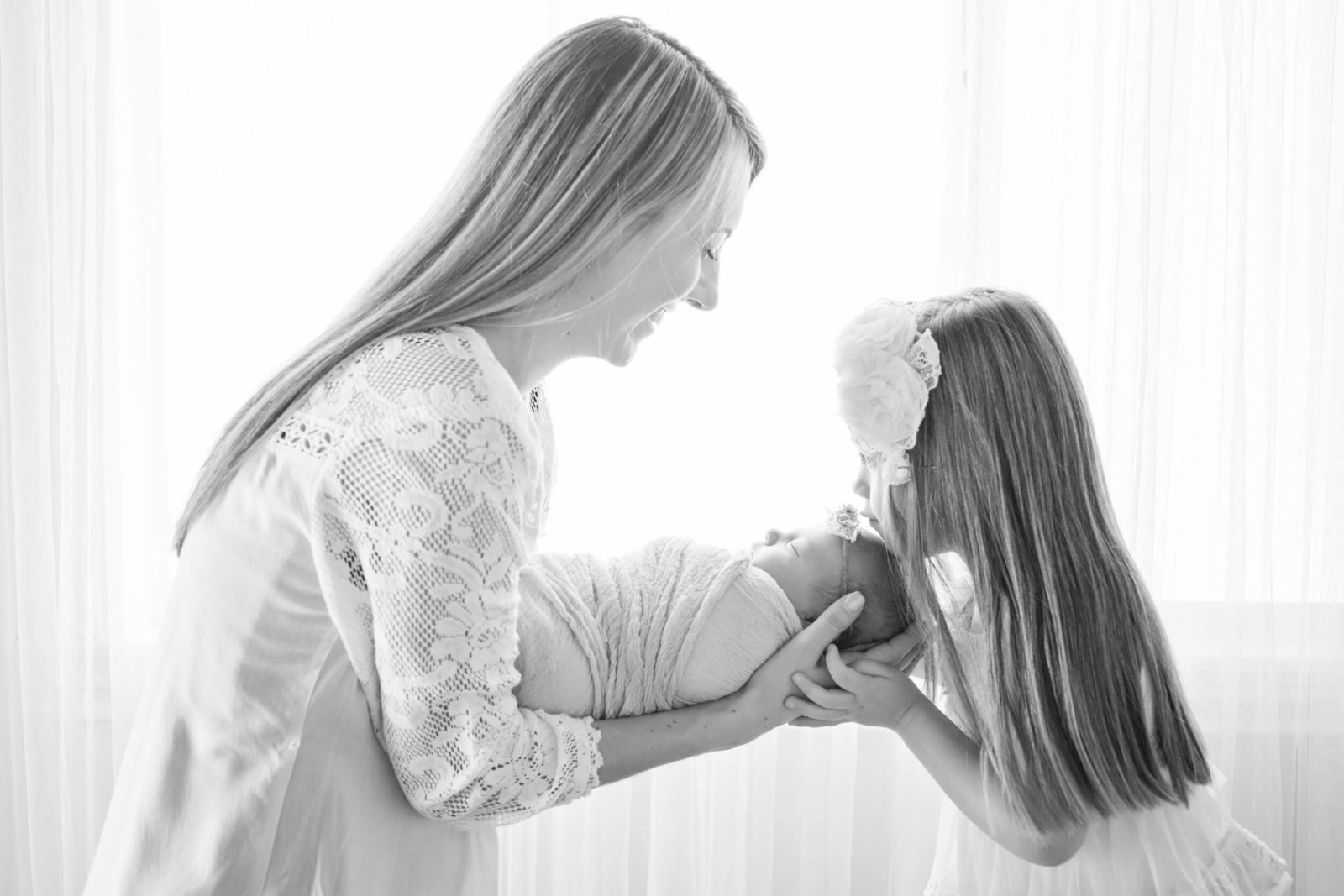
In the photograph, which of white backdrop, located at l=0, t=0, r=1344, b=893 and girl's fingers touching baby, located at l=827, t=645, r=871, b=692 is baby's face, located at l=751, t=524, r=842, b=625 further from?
white backdrop, located at l=0, t=0, r=1344, b=893

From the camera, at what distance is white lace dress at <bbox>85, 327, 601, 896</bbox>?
2.81 feet

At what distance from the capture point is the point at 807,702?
1.35 metres

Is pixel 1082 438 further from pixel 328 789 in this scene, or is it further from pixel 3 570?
pixel 3 570

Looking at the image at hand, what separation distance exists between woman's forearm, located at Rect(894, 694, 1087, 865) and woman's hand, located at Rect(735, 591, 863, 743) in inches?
5.8

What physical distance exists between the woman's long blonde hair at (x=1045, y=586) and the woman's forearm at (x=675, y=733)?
306 mm

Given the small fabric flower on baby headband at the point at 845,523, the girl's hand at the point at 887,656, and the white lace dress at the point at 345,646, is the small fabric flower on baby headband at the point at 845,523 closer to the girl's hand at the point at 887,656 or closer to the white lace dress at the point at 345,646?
the girl's hand at the point at 887,656

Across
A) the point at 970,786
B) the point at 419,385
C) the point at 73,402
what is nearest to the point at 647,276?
the point at 419,385

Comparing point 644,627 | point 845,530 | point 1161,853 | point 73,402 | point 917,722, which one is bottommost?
point 1161,853

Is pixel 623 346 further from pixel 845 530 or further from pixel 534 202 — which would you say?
pixel 845 530

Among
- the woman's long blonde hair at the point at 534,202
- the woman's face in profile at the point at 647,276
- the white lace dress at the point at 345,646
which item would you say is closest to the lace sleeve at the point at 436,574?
the white lace dress at the point at 345,646

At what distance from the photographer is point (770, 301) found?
205 centimetres

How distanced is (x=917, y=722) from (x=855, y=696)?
98 millimetres

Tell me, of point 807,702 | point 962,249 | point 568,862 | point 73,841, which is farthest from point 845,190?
point 73,841

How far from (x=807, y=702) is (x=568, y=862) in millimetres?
954
